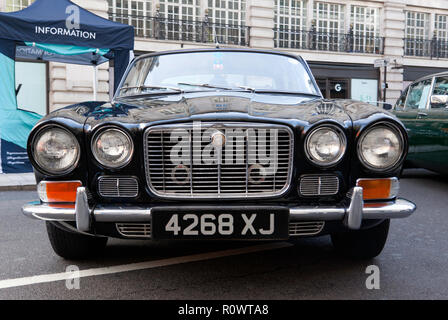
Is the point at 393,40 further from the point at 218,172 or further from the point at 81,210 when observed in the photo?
the point at 81,210

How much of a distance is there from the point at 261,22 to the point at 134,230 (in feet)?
54.7

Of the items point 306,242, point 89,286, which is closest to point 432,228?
point 306,242

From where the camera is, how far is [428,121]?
20.8 ft

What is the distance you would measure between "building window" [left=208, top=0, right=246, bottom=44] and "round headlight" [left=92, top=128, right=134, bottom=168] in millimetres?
15755

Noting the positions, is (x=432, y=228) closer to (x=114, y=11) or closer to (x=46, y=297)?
(x=46, y=297)

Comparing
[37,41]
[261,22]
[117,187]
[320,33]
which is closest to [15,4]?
[37,41]

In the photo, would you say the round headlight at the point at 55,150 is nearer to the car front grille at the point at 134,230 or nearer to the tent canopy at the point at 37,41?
the car front grille at the point at 134,230

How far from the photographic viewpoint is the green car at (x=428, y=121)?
6051mm

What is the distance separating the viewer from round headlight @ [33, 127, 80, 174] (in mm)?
2604

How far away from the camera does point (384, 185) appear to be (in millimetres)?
2656

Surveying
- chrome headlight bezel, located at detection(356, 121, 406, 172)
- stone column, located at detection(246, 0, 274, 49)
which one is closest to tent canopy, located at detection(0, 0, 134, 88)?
chrome headlight bezel, located at detection(356, 121, 406, 172)

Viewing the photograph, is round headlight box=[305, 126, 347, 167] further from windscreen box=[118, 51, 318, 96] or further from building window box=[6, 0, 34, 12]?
building window box=[6, 0, 34, 12]

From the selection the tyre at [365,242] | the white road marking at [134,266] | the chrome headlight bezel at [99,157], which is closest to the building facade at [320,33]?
the white road marking at [134,266]

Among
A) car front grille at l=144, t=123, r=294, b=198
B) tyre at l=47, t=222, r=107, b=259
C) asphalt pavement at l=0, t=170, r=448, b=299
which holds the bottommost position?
asphalt pavement at l=0, t=170, r=448, b=299
